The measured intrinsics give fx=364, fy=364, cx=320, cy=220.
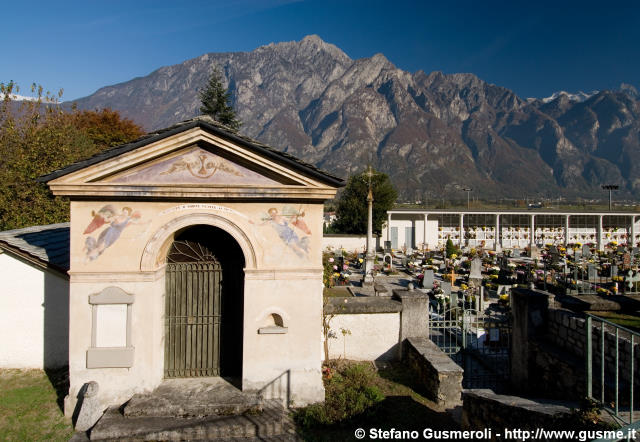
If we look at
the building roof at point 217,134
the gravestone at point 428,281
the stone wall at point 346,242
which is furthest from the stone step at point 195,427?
the stone wall at point 346,242

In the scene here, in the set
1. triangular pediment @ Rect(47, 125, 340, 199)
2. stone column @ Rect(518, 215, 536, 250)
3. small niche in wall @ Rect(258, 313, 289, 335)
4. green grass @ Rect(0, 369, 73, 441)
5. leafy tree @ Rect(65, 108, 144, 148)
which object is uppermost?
leafy tree @ Rect(65, 108, 144, 148)

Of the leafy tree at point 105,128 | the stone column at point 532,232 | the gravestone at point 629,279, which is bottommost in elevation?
the gravestone at point 629,279

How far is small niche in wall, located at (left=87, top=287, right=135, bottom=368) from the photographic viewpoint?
20.9ft

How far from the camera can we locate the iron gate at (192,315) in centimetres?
733

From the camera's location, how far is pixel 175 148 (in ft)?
21.2

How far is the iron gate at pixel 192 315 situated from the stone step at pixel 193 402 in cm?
52


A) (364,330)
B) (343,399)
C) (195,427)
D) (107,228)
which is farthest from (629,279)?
(107,228)

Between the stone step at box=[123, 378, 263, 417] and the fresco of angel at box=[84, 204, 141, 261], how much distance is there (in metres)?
2.67

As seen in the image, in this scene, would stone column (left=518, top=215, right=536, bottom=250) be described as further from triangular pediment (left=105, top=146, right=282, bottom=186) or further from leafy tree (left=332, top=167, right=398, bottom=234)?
triangular pediment (left=105, top=146, right=282, bottom=186)

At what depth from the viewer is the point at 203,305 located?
7.44m

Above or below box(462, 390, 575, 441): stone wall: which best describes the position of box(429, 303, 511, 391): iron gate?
below

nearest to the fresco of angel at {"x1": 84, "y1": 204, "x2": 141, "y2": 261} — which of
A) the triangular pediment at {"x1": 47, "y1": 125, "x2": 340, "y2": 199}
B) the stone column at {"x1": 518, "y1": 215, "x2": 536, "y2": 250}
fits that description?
the triangular pediment at {"x1": 47, "y1": 125, "x2": 340, "y2": 199}

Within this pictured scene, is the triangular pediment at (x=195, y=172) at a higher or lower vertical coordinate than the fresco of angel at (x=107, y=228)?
higher

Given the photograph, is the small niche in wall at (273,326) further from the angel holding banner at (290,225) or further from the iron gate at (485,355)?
the iron gate at (485,355)
